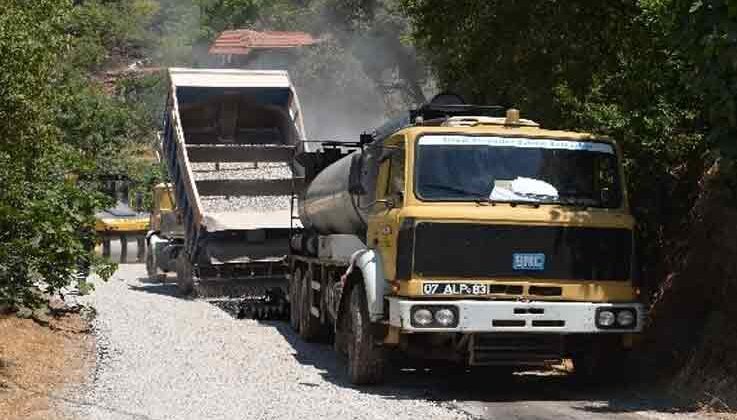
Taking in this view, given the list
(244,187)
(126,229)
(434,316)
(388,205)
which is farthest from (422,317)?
(126,229)

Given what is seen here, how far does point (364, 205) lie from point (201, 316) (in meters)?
7.25

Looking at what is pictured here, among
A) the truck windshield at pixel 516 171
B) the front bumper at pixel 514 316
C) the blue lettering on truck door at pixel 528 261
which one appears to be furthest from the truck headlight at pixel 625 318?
the truck windshield at pixel 516 171

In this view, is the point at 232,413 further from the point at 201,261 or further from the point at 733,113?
the point at 201,261

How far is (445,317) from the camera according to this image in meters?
11.1

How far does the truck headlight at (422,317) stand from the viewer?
11086 mm

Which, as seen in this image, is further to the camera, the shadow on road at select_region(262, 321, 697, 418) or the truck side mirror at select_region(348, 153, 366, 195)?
the truck side mirror at select_region(348, 153, 366, 195)

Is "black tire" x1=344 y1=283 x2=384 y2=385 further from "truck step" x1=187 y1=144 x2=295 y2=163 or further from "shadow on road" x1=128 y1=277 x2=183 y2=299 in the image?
"shadow on road" x1=128 y1=277 x2=183 y2=299

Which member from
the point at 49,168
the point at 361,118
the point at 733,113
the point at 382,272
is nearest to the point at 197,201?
the point at 49,168

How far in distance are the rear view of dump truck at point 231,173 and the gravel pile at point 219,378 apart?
8.92ft

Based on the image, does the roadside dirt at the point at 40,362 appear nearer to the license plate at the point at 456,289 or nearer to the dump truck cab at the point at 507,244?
the dump truck cab at the point at 507,244

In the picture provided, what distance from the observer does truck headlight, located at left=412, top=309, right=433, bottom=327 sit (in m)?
11.1

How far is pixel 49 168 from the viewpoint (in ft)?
50.4

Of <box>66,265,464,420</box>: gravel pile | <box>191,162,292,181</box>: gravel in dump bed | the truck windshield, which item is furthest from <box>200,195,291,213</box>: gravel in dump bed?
the truck windshield

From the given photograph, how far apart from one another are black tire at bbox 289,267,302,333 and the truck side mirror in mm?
4044
